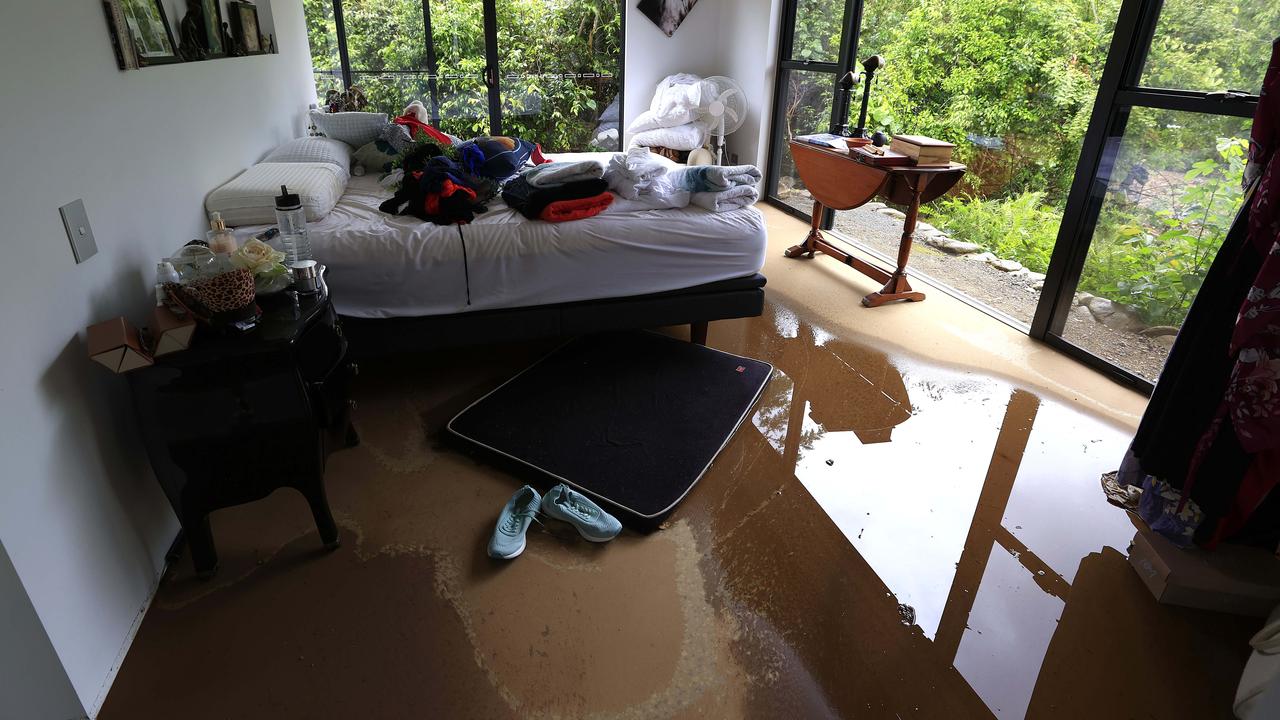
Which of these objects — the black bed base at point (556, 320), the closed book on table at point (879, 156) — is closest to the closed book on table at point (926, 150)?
the closed book on table at point (879, 156)

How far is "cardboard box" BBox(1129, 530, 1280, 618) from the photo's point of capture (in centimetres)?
163

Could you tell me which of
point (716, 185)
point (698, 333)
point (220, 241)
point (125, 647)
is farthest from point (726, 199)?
point (125, 647)

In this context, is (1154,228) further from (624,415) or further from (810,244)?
(624,415)

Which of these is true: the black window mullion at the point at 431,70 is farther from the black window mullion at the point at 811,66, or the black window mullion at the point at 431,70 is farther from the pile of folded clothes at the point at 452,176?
the black window mullion at the point at 811,66

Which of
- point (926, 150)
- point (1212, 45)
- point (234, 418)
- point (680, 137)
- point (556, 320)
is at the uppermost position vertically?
point (1212, 45)

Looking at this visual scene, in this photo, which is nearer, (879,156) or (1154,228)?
(1154,228)

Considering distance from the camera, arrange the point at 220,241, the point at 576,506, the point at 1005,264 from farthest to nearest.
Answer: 1. the point at 1005,264
2. the point at 576,506
3. the point at 220,241

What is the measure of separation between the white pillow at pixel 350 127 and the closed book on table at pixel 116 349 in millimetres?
2375

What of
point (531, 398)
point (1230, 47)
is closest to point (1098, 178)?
point (1230, 47)

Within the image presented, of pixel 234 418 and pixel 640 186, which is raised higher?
pixel 640 186

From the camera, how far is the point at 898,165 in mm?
3064

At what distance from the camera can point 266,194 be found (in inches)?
91.4

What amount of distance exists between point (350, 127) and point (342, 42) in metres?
1.92

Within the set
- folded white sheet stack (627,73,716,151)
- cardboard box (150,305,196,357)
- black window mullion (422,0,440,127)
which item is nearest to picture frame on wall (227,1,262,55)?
cardboard box (150,305,196,357)
